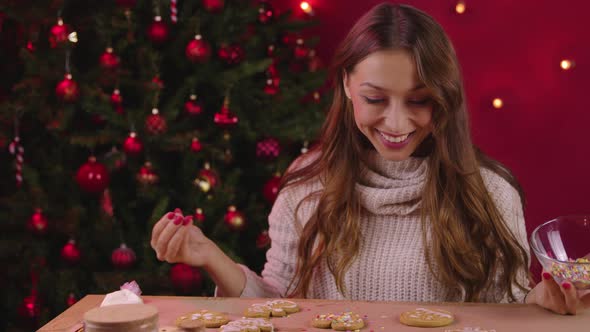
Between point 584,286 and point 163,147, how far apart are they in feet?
5.11

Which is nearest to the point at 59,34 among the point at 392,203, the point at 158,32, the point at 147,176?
the point at 158,32

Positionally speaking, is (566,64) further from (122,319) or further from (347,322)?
(122,319)

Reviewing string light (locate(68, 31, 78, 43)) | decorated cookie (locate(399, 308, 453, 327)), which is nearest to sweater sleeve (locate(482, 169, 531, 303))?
decorated cookie (locate(399, 308, 453, 327))

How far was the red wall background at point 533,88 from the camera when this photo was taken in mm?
3088

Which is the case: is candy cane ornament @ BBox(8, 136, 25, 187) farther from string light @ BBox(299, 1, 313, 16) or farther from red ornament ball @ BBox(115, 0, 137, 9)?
string light @ BBox(299, 1, 313, 16)

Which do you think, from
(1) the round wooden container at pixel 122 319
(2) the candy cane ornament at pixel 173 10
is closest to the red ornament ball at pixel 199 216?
(2) the candy cane ornament at pixel 173 10

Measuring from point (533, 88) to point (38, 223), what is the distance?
199cm

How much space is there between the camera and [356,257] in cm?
184

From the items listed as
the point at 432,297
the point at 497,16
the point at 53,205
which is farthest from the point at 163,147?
the point at 497,16

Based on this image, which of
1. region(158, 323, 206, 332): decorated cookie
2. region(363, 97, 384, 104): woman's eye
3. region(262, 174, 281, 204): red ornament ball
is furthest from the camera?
region(262, 174, 281, 204): red ornament ball

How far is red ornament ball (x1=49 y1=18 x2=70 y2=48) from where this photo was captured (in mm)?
2441

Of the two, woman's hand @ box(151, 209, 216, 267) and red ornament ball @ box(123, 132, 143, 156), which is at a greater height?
red ornament ball @ box(123, 132, 143, 156)

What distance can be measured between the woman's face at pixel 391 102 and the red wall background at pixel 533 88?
157 centimetres

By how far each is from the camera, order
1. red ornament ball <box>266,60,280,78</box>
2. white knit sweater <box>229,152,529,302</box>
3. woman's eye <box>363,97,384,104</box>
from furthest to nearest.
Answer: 1. red ornament ball <box>266,60,280,78</box>
2. white knit sweater <box>229,152,529,302</box>
3. woman's eye <box>363,97,384,104</box>
